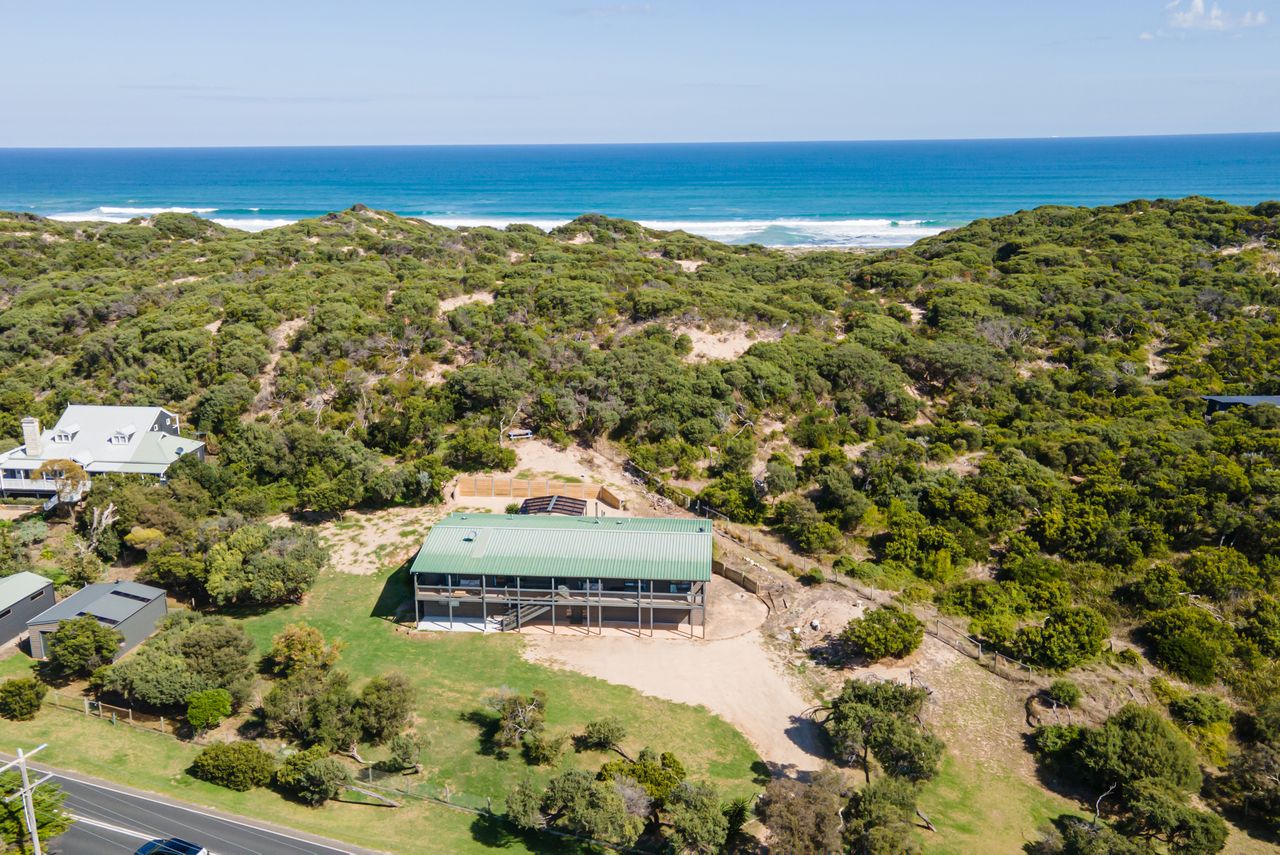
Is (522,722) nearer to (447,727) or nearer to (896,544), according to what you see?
(447,727)

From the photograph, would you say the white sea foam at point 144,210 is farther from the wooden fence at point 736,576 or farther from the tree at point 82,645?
the wooden fence at point 736,576

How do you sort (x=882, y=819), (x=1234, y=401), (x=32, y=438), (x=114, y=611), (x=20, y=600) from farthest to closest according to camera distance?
(x=1234, y=401)
(x=32, y=438)
(x=20, y=600)
(x=114, y=611)
(x=882, y=819)

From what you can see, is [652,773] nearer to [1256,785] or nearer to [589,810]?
[589,810]

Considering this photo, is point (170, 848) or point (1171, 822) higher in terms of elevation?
point (170, 848)

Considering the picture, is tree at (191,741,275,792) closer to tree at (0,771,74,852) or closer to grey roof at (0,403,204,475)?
tree at (0,771,74,852)

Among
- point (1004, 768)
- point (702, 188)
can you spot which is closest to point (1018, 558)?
point (1004, 768)

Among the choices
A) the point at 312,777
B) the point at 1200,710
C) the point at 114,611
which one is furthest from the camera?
the point at 114,611

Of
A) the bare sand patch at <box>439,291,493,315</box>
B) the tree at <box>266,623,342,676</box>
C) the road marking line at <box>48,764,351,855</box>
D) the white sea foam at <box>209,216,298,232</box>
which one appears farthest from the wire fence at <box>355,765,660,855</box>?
the white sea foam at <box>209,216,298,232</box>

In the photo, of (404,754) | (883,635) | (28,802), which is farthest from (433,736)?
(883,635)
